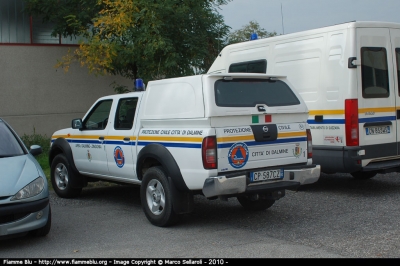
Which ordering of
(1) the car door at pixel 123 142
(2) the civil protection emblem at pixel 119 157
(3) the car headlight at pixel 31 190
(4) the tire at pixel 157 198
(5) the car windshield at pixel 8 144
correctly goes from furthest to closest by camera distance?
(2) the civil protection emblem at pixel 119 157 → (1) the car door at pixel 123 142 → (5) the car windshield at pixel 8 144 → (4) the tire at pixel 157 198 → (3) the car headlight at pixel 31 190

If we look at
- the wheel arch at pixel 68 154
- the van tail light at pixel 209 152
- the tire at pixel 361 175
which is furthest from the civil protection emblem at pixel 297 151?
the wheel arch at pixel 68 154

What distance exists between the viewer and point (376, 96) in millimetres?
8766

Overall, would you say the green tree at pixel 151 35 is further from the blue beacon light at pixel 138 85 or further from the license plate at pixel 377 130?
the license plate at pixel 377 130

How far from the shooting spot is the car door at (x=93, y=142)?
853 cm

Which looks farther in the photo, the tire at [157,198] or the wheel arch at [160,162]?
the tire at [157,198]

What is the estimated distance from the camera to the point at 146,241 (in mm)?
6410

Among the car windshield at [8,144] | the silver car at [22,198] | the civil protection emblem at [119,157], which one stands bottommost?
the silver car at [22,198]

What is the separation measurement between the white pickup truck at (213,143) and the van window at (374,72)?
1.80m

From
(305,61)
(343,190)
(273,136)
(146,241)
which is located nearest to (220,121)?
(273,136)

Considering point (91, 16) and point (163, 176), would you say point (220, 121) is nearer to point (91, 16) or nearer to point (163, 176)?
point (163, 176)

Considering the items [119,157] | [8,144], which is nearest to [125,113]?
[119,157]

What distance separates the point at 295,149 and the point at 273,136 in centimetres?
43

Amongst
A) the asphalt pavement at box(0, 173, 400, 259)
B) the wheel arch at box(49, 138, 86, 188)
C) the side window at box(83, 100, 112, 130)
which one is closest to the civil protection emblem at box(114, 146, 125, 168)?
the side window at box(83, 100, 112, 130)

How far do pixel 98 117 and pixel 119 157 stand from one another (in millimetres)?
1100
